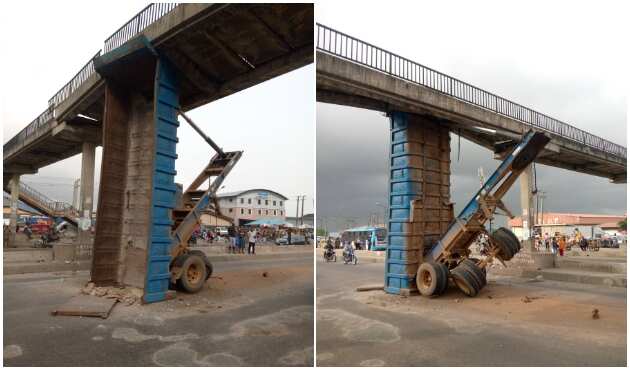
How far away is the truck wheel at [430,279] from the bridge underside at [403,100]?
3919mm

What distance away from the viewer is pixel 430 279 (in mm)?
10430

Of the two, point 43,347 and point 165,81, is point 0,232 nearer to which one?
point 43,347

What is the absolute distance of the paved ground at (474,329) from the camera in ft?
18.6

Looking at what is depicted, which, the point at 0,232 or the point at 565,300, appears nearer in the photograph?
the point at 0,232

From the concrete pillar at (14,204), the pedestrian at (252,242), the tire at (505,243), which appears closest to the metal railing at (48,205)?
the concrete pillar at (14,204)

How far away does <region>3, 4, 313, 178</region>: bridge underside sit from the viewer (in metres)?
7.65

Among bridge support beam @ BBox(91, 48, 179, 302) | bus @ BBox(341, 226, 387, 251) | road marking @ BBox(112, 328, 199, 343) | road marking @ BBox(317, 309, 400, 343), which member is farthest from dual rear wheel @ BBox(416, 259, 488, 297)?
bus @ BBox(341, 226, 387, 251)

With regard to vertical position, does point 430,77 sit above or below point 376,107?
above

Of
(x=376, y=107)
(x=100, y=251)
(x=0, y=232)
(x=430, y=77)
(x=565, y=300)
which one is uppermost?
(x=430, y=77)

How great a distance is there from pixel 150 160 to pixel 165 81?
1808 mm

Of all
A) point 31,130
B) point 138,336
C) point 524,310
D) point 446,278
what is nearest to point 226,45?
point 138,336

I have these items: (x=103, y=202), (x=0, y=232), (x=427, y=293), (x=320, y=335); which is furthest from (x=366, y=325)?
(x=103, y=202)

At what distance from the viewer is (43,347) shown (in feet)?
18.4

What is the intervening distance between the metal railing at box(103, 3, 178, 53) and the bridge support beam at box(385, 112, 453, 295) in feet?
20.4
